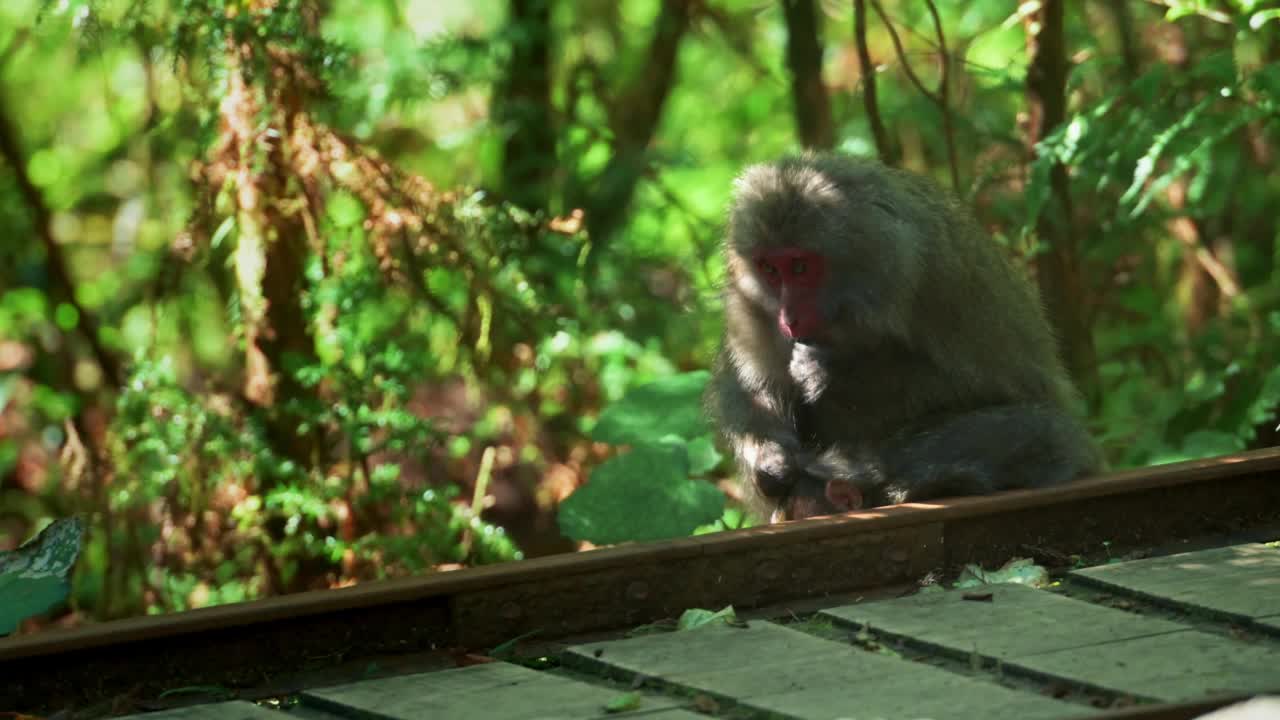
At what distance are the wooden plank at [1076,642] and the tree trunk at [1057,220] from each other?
139 inches

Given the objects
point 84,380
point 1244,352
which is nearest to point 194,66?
point 84,380

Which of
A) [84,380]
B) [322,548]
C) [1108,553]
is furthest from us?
[84,380]

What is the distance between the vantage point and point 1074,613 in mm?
3336

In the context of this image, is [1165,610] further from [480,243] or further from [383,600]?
[480,243]

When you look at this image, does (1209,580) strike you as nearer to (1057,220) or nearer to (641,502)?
(641,502)

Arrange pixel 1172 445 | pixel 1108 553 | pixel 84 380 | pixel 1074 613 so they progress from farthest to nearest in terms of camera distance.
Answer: pixel 84 380, pixel 1172 445, pixel 1108 553, pixel 1074 613

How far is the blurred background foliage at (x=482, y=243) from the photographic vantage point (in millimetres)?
6164

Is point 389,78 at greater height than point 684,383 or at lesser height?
greater

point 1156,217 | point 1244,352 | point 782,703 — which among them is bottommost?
point 782,703

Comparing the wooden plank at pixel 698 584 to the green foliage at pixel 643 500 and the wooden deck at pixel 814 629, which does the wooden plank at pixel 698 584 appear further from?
the green foliage at pixel 643 500

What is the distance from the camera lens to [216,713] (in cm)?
306

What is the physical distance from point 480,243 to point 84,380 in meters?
3.55

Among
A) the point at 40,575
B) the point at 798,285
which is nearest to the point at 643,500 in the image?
the point at 798,285

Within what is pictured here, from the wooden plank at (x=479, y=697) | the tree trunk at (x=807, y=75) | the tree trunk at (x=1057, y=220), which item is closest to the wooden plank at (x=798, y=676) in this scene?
the wooden plank at (x=479, y=697)
